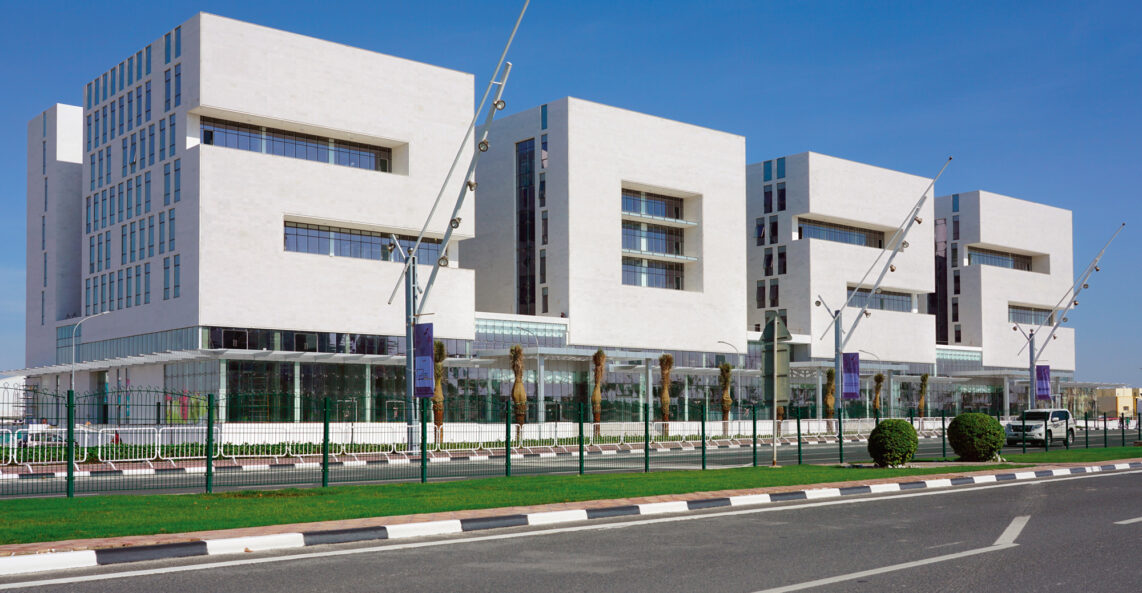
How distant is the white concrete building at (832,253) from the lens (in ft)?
265

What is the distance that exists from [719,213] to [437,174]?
2284 centimetres

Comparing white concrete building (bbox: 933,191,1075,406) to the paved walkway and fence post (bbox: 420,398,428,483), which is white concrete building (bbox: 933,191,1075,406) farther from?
the paved walkway

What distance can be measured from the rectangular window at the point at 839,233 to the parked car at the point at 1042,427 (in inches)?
1506

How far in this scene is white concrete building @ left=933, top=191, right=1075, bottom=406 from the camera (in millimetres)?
95062

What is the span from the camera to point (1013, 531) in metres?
12.8

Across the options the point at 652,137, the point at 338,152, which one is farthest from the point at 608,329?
the point at 338,152

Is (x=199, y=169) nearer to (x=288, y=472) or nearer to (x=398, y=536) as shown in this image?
(x=288, y=472)

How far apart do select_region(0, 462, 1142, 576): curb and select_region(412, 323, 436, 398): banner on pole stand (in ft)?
75.4

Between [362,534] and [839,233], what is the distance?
76869 millimetres

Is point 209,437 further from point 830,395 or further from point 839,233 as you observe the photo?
point 839,233

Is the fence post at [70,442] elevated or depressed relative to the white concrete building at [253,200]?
depressed

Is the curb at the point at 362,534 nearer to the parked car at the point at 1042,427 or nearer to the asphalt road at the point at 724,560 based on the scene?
the asphalt road at the point at 724,560

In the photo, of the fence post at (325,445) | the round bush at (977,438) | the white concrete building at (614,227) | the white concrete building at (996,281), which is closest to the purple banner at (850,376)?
the white concrete building at (614,227)

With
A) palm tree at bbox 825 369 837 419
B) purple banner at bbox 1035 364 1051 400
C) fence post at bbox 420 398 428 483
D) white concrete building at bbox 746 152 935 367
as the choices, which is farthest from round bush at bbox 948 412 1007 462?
purple banner at bbox 1035 364 1051 400
